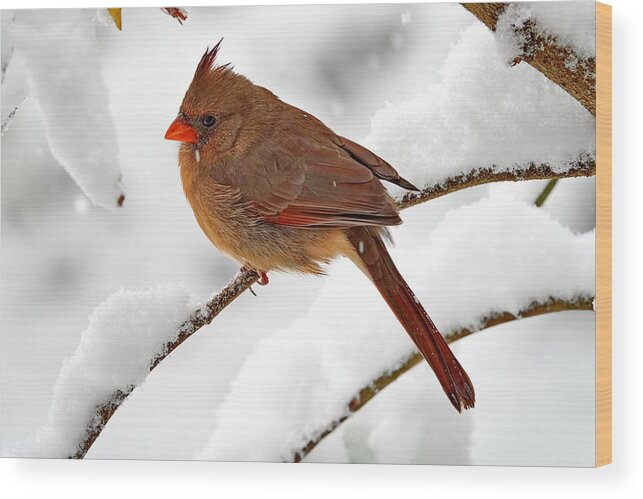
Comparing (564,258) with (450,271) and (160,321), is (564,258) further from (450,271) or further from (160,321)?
(160,321)

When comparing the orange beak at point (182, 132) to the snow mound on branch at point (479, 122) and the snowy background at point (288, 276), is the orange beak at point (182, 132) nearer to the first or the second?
the snowy background at point (288, 276)

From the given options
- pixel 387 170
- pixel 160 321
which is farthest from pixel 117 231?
pixel 387 170

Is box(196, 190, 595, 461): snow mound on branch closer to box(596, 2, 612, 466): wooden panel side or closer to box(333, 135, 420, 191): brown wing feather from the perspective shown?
box(596, 2, 612, 466): wooden panel side

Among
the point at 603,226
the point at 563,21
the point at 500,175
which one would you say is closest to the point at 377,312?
the point at 500,175

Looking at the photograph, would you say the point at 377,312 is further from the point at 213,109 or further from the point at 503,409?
the point at 213,109

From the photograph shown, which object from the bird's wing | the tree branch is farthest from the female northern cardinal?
the tree branch
